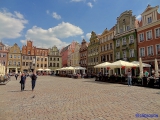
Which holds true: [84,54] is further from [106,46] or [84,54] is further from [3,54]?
[3,54]

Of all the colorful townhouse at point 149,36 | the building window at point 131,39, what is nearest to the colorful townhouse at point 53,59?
the building window at point 131,39

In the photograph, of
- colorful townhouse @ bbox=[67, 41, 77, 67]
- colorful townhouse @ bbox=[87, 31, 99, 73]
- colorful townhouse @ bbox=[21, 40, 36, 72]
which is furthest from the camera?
colorful townhouse @ bbox=[67, 41, 77, 67]

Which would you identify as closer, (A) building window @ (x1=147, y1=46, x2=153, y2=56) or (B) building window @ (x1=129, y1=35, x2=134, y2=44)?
(A) building window @ (x1=147, y1=46, x2=153, y2=56)

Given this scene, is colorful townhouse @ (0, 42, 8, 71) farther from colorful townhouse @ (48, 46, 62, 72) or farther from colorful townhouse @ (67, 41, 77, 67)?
colorful townhouse @ (67, 41, 77, 67)

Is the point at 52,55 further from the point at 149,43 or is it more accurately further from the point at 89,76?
the point at 149,43

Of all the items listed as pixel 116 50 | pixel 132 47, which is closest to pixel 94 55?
pixel 116 50

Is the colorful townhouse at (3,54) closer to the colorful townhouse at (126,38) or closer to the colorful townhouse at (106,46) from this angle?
the colorful townhouse at (106,46)

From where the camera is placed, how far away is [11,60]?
5862 cm

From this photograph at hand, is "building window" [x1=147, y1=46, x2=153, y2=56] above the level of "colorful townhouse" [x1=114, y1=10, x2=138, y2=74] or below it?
below

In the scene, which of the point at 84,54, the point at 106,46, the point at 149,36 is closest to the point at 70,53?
the point at 84,54

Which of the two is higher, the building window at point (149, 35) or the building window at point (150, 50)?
the building window at point (149, 35)

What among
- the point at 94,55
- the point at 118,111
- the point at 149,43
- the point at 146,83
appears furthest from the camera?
the point at 94,55

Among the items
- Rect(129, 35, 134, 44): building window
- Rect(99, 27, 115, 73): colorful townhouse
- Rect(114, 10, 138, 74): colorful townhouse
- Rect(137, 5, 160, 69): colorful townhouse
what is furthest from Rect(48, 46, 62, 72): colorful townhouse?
Rect(137, 5, 160, 69): colorful townhouse

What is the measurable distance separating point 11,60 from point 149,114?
61.6 metres
